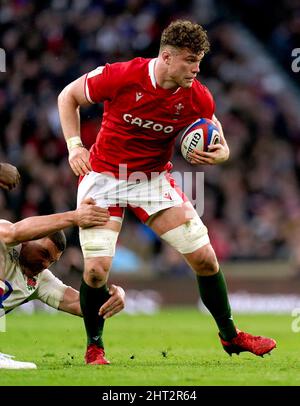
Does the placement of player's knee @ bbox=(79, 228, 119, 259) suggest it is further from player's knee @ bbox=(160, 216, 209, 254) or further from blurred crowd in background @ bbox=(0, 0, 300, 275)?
blurred crowd in background @ bbox=(0, 0, 300, 275)

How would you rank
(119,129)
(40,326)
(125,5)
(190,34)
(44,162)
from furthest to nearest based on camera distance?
(125,5) → (44,162) → (40,326) → (119,129) → (190,34)

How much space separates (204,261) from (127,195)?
791 mm

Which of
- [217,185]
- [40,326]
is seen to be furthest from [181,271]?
[40,326]

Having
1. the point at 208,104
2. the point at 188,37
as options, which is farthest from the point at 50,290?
the point at 188,37

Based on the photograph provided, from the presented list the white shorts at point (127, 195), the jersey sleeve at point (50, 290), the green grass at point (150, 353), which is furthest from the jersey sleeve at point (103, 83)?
the green grass at point (150, 353)

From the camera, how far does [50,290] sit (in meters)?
7.85

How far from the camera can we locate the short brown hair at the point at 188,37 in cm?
708

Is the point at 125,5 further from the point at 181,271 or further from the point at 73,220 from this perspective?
the point at 73,220

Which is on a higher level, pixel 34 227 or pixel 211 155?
pixel 211 155

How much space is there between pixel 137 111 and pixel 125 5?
12372 mm

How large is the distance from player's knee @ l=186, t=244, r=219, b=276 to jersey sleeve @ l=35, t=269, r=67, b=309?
3.66 ft

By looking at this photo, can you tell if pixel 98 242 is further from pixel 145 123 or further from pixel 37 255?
pixel 145 123

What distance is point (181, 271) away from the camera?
52.7 feet

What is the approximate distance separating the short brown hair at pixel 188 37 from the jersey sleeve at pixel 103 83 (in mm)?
488
